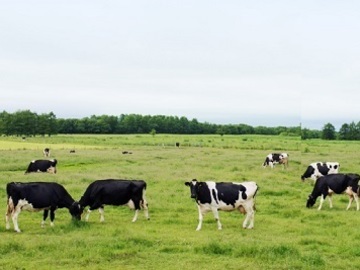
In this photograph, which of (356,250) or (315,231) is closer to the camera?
(356,250)

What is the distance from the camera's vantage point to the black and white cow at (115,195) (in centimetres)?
1734

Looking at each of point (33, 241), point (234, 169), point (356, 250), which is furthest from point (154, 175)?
point (356, 250)

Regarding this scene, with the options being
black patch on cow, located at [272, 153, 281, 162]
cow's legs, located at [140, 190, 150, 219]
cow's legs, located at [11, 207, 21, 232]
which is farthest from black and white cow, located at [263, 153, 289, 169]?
cow's legs, located at [11, 207, 21, 232]

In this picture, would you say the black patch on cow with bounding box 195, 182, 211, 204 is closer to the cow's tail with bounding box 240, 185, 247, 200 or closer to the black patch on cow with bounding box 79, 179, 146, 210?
the cow's tail with bounding box 240, 185, 247, 200

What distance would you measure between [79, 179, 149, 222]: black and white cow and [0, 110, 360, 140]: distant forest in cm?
10373

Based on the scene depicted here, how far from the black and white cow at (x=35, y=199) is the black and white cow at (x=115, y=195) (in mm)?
913

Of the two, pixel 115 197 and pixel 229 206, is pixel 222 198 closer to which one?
pixel 229 206

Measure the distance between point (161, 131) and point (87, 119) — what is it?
3061 cm

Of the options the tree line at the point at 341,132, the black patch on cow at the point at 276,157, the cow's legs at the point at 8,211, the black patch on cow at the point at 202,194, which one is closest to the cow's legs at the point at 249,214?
the black patch on cow at the point at 202,194

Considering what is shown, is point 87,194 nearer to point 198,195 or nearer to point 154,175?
point 198,195

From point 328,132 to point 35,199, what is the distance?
124 meters

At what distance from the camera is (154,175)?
30344 mm

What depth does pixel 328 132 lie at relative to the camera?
429ft

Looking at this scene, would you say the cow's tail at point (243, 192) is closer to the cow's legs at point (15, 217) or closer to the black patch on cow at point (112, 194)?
the black patch on cow at point (112, 194)
